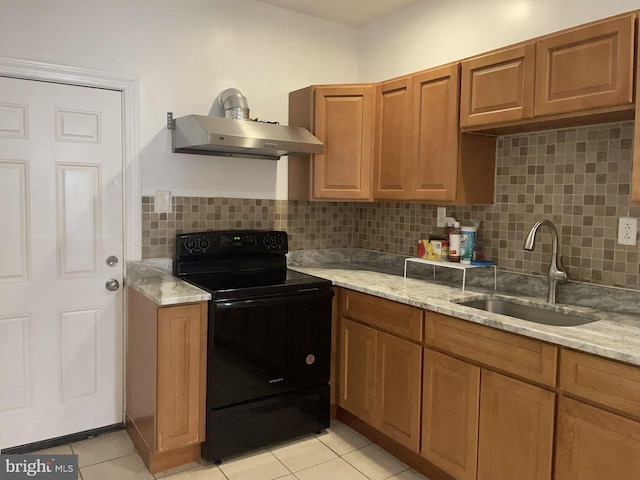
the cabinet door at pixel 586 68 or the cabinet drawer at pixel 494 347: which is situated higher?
the cabinet door at pixel 586 68

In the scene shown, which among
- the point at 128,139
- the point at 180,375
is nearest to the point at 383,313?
the point at 180,375

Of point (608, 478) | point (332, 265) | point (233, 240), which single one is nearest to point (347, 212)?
point (332, 265)

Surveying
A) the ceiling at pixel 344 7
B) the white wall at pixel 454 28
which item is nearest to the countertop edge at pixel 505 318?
the white wall at pixel 454 28

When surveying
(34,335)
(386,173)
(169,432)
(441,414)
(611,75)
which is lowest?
(169,432)

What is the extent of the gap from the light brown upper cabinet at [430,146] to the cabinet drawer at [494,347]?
71 cm

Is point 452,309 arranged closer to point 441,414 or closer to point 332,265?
point 441,414

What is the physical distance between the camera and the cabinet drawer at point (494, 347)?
1780mm

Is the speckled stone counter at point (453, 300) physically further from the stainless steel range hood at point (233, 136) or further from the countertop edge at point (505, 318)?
the stainless steel range hood at point (233, 136)

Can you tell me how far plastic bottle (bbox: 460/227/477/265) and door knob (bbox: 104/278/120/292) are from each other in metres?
1.90

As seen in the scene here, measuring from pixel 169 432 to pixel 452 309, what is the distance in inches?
56.3

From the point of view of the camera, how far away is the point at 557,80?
6.63 feet

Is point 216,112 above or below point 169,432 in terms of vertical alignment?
above

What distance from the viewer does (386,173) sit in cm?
292

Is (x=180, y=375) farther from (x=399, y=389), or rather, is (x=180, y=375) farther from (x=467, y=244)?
(x=467, y=244)
